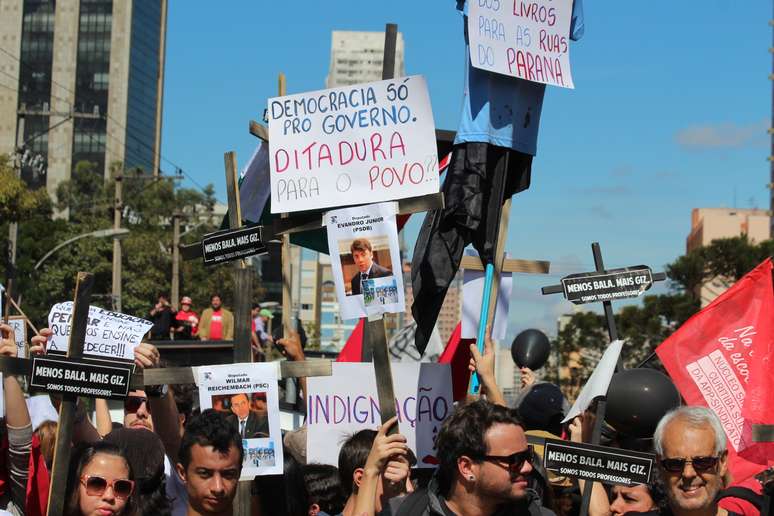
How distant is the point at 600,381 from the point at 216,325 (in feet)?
35.9

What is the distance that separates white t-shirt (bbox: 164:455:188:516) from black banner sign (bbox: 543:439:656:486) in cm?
148

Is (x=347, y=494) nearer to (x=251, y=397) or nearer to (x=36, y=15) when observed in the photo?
(x=251, y=397)

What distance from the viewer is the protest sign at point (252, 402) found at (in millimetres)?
5066

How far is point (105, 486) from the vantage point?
13.8 feet

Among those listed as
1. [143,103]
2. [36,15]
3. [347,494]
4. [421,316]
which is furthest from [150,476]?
[143,103]

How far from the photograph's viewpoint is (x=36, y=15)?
11556cm

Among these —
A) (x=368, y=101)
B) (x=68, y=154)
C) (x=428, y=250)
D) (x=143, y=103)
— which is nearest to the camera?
(x=368, y=101)

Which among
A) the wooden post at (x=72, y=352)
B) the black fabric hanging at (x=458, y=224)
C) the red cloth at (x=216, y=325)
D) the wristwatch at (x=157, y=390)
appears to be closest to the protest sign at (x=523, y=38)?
the black fabric hanging at (x=458, y=224)

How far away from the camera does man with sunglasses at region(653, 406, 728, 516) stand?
4.10 metres

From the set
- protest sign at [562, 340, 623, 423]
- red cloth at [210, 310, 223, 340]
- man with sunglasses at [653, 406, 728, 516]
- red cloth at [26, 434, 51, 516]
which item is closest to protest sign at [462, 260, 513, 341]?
protest sign at [562, 340, 623, 423]

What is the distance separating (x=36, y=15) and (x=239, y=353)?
118 m

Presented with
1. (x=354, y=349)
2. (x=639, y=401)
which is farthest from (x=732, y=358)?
(x=354, y=349)

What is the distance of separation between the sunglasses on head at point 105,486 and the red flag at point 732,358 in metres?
2.89

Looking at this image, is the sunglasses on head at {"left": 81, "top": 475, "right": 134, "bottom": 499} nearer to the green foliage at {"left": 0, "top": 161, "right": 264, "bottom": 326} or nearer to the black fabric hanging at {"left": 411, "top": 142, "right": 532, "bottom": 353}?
the black fabric hanging at {"left": 411, "top": 142, "right": 532, "bottom": 353}
